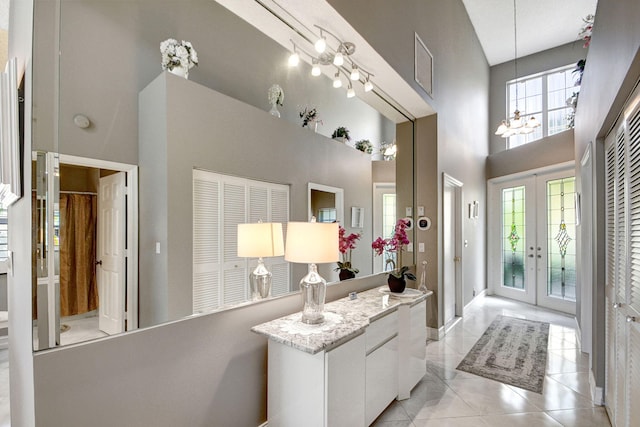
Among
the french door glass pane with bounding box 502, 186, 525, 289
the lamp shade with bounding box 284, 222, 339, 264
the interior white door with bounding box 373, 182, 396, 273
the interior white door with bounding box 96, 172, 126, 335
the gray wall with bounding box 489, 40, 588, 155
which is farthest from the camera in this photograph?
the gray wall with bounding box 489, 40, 588, 155

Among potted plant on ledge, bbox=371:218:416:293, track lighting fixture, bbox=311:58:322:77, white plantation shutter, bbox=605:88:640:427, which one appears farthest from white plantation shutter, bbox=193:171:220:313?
white plantation shutter, bbox=605:88:640:427

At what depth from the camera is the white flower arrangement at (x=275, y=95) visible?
2.04 meters

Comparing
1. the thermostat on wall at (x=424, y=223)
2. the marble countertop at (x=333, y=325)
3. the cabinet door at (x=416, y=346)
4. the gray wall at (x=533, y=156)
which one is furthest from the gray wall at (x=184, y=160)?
the gray wall at (x=533, y=156)

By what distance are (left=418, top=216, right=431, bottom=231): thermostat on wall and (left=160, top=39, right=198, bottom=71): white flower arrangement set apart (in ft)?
9.81

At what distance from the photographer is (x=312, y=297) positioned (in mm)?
1871

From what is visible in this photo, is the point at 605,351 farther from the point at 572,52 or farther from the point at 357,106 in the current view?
the point at 572,52

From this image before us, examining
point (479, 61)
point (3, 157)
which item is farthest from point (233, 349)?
point (479, 61)

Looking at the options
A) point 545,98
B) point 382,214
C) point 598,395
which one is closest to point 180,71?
point 382,214

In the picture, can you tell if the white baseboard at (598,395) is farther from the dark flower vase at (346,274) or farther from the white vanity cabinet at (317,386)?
the dark flower vase at (346,274)

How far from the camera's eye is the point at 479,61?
5.95 meters

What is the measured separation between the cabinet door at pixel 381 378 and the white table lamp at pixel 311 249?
22.3 inches

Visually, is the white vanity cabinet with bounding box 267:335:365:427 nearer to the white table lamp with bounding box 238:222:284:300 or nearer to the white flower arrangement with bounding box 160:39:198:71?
the white table lamp with bounding box 238:222:284:300

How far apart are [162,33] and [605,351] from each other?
3596 mm

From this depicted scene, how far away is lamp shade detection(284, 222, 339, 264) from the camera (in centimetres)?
174
